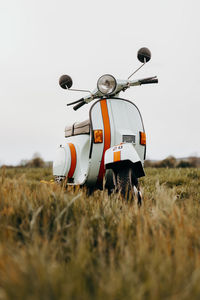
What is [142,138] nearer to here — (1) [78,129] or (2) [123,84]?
(2) [123,84]

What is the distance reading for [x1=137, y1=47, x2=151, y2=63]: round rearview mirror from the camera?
9.57 ft

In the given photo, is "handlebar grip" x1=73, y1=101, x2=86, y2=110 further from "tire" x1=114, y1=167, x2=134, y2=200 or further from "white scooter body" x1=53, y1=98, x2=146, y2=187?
"tire" x1=114, y1=167, x2=134, y2=200

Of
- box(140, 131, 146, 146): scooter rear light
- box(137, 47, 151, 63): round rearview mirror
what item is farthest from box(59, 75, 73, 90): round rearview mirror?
box(140, 131, 146, 146): scooter rear light

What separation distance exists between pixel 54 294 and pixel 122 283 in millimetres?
198

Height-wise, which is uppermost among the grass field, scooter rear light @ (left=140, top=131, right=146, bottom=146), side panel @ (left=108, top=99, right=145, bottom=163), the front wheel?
side panel @ (left=108, top=99, right=145, bottom=163)

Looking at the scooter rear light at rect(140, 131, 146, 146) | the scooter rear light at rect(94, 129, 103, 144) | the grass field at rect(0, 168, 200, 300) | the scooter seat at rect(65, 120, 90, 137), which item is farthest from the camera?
the scooter seat at rect(65, 120, 90, 137)

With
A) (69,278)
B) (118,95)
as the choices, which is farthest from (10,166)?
(69,278)

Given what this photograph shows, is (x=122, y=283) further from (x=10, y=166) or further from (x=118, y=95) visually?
(x=10, y=166)

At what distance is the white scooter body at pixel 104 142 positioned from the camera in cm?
268

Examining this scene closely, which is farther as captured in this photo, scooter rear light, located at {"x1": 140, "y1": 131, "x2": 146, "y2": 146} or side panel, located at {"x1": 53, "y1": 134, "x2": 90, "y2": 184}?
side panel, located at {"x1": 53, "y1": 134, "x2": 90, "y2": 184}

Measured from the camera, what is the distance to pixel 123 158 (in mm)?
2316

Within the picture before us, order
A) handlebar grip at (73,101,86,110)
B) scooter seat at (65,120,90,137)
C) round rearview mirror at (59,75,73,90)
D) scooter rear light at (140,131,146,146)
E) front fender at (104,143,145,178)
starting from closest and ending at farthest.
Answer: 1. front fender at (104,143,145,178)
2. scooter rear light at (140,131,146,146)
3. scooter seat at (65,120,90,137)
4. round rearview mirror at (59,75,73,90)
5. handlebar grip at (73,101,86,110)

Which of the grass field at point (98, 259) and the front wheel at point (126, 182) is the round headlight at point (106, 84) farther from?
the grass field at point (98, 259)

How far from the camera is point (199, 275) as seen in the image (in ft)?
2.80
